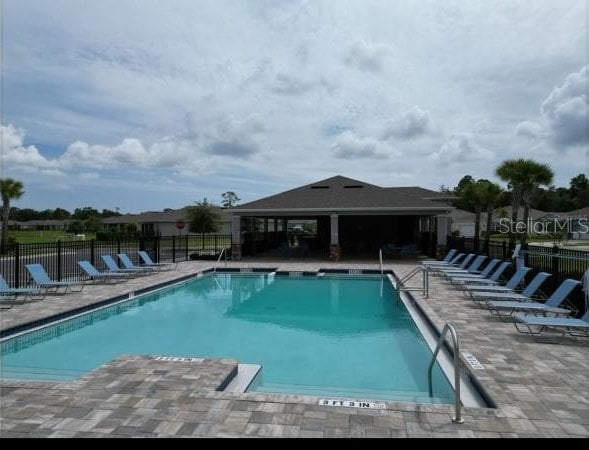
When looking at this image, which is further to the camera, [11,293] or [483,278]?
[483,278]

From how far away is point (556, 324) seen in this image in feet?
22.9

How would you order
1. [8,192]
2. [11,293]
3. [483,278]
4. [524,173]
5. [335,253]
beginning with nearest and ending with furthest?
[11,293] < [483,278] < [335,253] < [524,173] < [8,192]

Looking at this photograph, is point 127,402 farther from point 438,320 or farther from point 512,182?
point 512,182

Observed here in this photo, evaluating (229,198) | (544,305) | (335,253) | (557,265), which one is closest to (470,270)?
(557,265)

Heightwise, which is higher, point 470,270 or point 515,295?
point 470,270

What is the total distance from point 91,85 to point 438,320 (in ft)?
39.0

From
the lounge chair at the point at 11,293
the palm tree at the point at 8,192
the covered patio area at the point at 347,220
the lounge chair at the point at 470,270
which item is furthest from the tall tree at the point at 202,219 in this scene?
the lounge chair at the point at 11,293

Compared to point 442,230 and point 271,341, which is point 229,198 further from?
point 271,341

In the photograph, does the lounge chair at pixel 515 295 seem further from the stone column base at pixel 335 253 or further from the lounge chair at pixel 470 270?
the stone column base at pixel 335 253

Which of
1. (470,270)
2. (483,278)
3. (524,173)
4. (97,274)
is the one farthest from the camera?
(524,173)

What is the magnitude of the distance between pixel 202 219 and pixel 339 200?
905 inches

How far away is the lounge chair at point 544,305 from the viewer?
8102mm

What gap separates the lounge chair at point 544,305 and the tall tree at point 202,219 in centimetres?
3592

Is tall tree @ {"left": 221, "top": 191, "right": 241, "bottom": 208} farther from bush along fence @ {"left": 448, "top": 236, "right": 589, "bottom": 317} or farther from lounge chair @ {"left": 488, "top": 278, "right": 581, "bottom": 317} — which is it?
Result: lounge chair @ {"left": 488, "top": 278, "right": 581, "bottom": 317}
